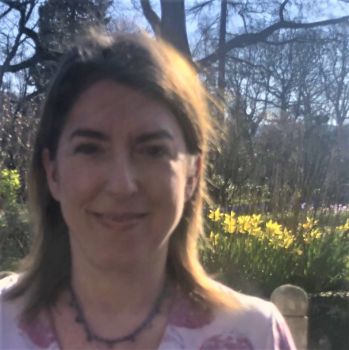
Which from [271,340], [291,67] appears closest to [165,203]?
[271,340]

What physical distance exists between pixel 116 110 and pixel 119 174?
12 cm

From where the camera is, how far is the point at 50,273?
1523 millimetres

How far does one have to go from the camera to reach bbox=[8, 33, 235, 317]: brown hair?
135 cm

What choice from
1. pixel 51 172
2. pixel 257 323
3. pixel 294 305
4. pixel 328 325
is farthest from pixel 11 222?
pixel 257 323

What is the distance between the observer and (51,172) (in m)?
1.43

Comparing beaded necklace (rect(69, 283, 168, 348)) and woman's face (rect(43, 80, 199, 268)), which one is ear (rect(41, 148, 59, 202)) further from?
beaded necklace (rect(69, 283, 168, 348))

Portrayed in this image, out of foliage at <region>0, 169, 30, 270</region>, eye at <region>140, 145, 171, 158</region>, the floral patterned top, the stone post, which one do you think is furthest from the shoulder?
foliage at <region>0, 169, 30, 270</region>

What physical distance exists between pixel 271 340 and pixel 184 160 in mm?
389

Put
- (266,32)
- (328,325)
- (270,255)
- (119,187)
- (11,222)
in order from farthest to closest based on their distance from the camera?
(266,32), (11,222), (270,255), (328,325), (119,187)

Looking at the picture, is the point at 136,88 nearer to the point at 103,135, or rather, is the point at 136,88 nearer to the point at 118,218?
the point at 103,135

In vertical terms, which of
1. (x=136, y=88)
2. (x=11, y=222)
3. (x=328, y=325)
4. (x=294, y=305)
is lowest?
(x=328, y=325)

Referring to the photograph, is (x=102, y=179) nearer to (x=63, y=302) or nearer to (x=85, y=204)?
(x=85, y=204)

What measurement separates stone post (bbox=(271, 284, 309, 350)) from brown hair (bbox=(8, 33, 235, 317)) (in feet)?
5.85

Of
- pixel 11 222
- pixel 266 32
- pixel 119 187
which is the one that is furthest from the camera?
pixel 266 32
